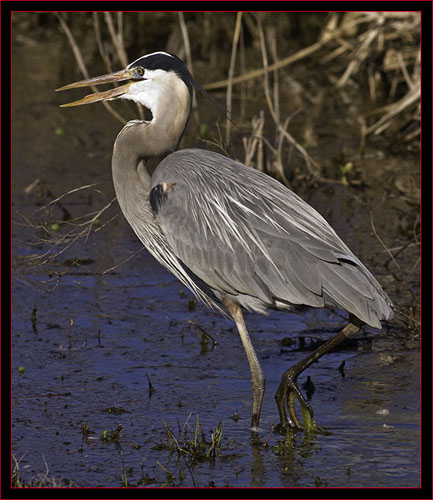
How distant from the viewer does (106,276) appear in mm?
7273

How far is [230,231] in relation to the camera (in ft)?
17.1

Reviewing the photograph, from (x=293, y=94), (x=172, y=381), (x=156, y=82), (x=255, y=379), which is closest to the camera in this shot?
(x=255, y=379)

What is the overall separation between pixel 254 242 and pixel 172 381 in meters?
1.01

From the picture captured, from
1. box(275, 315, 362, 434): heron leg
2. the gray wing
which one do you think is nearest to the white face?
the gray wing

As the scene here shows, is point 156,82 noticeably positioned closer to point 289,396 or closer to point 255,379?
point 255,379

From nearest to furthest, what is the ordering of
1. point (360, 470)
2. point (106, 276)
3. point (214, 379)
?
point (360, 470) → point (214, 379) → point (106, 276)

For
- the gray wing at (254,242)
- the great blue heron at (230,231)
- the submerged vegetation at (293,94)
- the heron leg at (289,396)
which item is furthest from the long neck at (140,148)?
the heron leg at (289,396)

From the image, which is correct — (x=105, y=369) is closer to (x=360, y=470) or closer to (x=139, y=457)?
(x=139, y=457)

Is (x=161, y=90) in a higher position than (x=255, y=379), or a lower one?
higher

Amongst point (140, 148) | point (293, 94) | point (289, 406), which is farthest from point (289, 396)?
point (293, 94)

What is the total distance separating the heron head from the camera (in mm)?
5469

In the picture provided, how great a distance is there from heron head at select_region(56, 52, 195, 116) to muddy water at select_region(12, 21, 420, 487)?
3.11ft

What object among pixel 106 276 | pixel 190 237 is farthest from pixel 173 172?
pixel 106 276

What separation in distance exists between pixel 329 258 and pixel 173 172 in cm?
96
